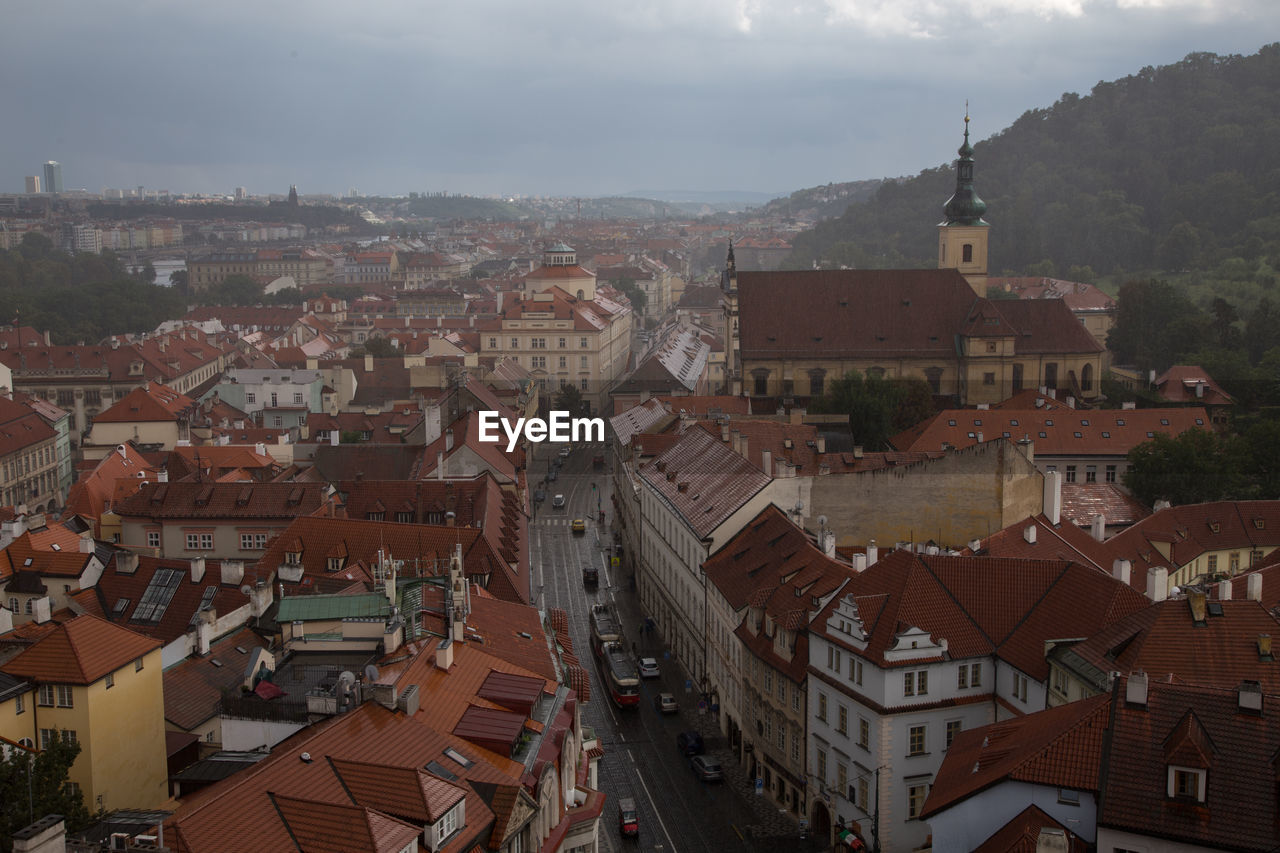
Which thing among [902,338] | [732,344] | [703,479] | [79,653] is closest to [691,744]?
[703,479]

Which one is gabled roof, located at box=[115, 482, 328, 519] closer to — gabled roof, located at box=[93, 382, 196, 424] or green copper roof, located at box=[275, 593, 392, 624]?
green copper roof, located at box=[275, 593, 392, 624]

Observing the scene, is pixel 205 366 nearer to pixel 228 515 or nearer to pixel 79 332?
pixel 79 332

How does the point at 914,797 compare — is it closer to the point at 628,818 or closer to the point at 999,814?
the point at 628,818

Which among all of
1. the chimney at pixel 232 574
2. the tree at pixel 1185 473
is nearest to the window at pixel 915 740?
the chimney at pixel 232 574

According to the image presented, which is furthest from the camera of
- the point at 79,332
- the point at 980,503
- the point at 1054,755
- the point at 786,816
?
the point at 79,332

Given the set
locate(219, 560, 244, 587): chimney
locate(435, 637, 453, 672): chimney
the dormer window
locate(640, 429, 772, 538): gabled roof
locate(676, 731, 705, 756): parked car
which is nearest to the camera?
the dormer window

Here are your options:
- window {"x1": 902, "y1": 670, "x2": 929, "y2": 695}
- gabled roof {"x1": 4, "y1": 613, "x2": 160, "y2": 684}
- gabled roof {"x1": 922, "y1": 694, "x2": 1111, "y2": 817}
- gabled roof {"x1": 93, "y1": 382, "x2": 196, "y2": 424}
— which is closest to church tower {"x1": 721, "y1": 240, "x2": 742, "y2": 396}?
gabled roof {"x1": 93, "y1": 382, "x2": 196, "y2": 424}

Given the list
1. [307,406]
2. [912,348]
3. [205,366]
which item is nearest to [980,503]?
[912,348]
